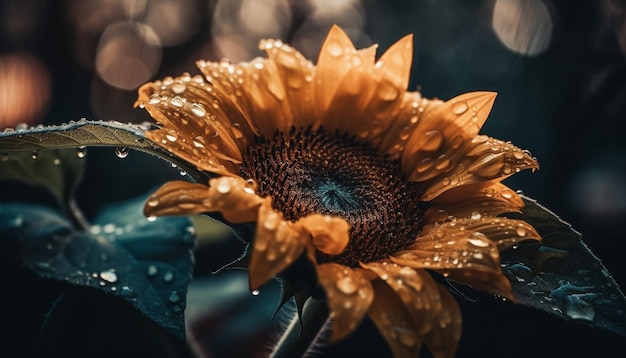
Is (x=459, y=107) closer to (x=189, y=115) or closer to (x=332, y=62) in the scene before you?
(x=332, y=62)

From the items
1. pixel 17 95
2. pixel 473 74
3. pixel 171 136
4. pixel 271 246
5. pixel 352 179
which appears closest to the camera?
pixel 271 246

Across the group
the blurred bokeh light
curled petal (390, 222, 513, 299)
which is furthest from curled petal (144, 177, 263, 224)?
the blurred bokeh light

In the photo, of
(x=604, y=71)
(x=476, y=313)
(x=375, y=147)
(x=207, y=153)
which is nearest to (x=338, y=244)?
(x=207, y=153)

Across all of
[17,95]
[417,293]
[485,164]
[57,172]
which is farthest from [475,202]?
[17,95]

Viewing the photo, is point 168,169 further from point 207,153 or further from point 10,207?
point 207,153

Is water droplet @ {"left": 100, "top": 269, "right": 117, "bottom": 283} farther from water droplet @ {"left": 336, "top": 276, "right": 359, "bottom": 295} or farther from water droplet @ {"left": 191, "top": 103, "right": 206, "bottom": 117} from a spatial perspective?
water droplet @ {"left": 336, "top": 276, "right": 359, "bottom": 295}
